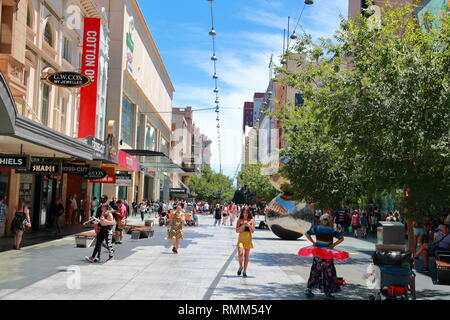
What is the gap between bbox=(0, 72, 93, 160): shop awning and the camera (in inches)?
487

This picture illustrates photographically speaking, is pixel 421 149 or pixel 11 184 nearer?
pixel 421 149

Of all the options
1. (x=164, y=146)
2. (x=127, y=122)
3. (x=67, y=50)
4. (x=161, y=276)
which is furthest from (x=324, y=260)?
(x=164, y=146)

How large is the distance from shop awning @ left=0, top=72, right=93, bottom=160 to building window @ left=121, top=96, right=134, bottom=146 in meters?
21.8

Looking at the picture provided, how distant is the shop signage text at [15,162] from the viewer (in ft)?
49.0

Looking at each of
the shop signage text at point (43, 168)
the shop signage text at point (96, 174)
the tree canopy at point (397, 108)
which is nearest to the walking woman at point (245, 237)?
the tree canopy at point (397, 108)

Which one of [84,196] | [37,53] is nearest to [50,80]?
[37,53]

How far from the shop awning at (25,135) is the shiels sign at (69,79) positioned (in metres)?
2.69

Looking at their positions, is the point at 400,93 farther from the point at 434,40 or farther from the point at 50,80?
the point at 50,80

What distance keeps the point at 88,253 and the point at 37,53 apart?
33.9ft

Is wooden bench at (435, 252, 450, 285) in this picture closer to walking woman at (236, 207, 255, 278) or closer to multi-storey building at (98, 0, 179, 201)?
walking woman at (236, 207, 255, 278)

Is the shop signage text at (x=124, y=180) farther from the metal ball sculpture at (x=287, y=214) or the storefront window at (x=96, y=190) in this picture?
the metal ball sculpture at (x=287, y=214)

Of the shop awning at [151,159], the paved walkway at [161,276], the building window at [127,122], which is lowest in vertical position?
the paved walkway at [161,276]

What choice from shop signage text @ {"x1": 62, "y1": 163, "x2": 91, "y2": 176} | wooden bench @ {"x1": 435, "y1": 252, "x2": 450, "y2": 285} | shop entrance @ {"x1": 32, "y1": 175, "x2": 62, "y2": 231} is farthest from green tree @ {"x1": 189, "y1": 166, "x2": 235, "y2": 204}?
wooden bench @ {"x1": 435, "y1": 252, "x2": 450, "y2": 285}

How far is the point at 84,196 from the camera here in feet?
110
